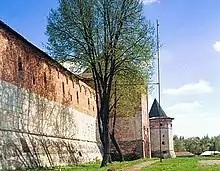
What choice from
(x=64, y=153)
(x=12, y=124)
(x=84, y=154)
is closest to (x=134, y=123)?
(x=84, y=154)

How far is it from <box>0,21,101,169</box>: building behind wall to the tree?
6.59ft

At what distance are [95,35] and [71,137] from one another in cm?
1026

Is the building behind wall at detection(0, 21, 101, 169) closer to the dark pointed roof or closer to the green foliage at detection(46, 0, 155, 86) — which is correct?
the green foliage at detection(46, 0, 155, 86)

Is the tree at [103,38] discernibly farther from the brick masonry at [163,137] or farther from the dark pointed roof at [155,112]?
the dark pointed roof at [155,112]

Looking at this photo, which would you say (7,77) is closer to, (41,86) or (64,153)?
(41,86)

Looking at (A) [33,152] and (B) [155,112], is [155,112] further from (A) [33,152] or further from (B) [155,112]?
(A) [33,152]

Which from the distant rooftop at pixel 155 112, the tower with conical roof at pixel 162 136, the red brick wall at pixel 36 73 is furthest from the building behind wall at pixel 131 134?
the distant rooftop at pixel 155 112

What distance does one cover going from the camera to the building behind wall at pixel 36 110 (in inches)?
886

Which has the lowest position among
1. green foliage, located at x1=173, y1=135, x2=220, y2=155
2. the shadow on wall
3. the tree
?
green foliage, located at x1=173, y1=135, x2=220, y2=155

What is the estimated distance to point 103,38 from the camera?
29547 mm

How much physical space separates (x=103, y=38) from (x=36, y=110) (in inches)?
250

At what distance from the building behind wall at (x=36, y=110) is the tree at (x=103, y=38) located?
2009 millimetres

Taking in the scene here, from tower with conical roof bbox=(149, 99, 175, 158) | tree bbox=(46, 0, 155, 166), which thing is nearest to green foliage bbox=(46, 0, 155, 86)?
tree bbox=(46, 0, 155, 166)

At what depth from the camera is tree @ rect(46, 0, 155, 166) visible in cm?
2912
